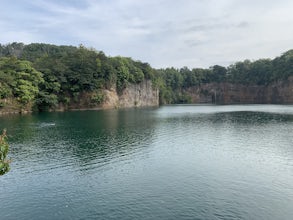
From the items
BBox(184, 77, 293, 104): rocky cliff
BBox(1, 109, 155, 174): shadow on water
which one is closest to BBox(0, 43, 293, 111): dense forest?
BBox(184, 77, 293, 104): rocky cliff

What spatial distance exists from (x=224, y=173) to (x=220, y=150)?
9199mm

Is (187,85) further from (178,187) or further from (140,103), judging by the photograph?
(178,187)

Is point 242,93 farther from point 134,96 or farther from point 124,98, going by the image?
point 124,98

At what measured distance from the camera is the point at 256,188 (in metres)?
19.7

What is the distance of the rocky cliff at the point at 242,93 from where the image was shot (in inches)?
5591

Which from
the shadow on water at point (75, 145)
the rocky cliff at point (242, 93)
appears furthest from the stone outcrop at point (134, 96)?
the shadow on water at point (75, 145)

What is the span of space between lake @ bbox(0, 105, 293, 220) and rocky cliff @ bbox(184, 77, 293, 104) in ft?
375

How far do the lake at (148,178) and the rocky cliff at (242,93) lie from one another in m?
114

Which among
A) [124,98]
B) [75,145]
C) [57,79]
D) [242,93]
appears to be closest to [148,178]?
[75,145]

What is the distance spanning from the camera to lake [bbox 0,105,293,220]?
16359 millimetres

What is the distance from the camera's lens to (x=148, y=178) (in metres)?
22.2

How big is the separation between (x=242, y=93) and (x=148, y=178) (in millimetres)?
160033

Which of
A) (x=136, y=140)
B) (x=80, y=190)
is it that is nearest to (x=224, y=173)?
(x=80, y=190)

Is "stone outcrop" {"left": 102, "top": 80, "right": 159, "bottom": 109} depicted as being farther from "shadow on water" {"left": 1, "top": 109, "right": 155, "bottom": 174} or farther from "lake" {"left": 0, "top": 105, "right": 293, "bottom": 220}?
"lake" {"left": 0, "top": 105, "right": 293, "bottom": 220}
